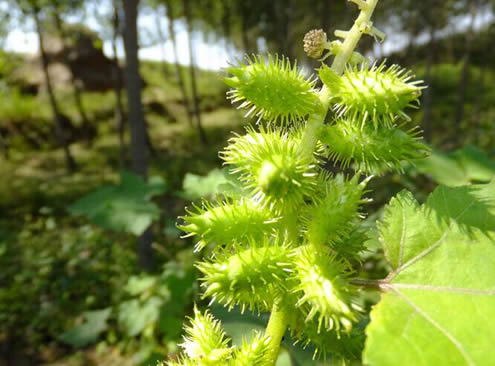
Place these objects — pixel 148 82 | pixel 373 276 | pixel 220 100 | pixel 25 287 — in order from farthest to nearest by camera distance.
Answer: pixel 220 100, pixel 148 82, pixel 25 287, pixel 373 276

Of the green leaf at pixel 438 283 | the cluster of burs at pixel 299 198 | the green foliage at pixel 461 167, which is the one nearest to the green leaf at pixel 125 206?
the green foliage at pixel 461 167

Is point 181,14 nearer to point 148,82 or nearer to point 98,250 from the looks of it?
point 148,82

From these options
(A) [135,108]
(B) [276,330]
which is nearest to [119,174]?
(A) [135,108]

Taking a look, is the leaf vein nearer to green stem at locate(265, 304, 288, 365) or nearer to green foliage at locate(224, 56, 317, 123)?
green stem at locate(265, 304, 288, 365)

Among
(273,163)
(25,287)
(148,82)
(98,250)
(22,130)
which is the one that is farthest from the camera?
(148,82)

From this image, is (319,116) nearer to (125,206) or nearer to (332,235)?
(332,235)

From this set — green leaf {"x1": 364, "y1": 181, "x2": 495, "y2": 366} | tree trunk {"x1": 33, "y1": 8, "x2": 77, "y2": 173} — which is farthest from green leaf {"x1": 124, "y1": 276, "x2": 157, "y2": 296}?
tree trunk {"x1": 33, "y1": 8, "x2": 77, "y2": 173}

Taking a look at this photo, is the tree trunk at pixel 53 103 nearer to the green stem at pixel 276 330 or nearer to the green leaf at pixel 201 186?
the green leaf at pixel 201 186

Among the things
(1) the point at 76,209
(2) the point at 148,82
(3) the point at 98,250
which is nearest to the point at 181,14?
(2) the point at 148,82
